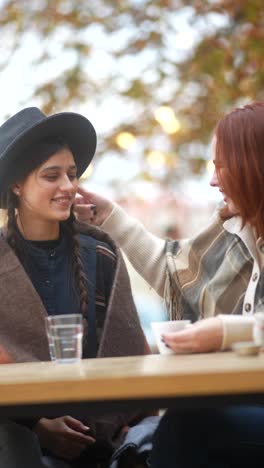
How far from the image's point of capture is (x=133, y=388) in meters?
1.84

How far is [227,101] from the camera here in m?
7.95

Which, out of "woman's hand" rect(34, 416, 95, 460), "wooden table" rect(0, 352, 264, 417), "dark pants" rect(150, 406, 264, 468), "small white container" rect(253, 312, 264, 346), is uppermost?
"small white container" rect(253, 312, 264, 346)

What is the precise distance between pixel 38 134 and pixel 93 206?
1.03 feet

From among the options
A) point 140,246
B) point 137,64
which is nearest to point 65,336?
point 140,246

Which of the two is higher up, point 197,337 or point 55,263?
point 55,263

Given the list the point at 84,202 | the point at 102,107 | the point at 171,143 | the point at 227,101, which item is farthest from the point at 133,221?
the point at 171,143

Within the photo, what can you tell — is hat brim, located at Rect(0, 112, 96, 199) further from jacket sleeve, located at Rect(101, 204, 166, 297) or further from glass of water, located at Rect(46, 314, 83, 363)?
glass of water, located at Rect(46, 314, 83, 363)

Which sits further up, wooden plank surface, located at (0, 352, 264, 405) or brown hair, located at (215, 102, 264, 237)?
brown hair, located at (215, 102, 264, 237)

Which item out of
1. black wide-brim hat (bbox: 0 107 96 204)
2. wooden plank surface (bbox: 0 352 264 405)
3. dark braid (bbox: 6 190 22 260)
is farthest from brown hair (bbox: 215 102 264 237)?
wooden plank surface (bbox: 0 352 264 405)

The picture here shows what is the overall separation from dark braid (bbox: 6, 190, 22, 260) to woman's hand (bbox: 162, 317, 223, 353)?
80 cm

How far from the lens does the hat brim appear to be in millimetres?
2885

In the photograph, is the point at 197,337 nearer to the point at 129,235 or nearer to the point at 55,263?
the point at 55,263

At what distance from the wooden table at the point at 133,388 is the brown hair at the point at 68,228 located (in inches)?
35.5

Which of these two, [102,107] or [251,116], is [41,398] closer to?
[251,116]
